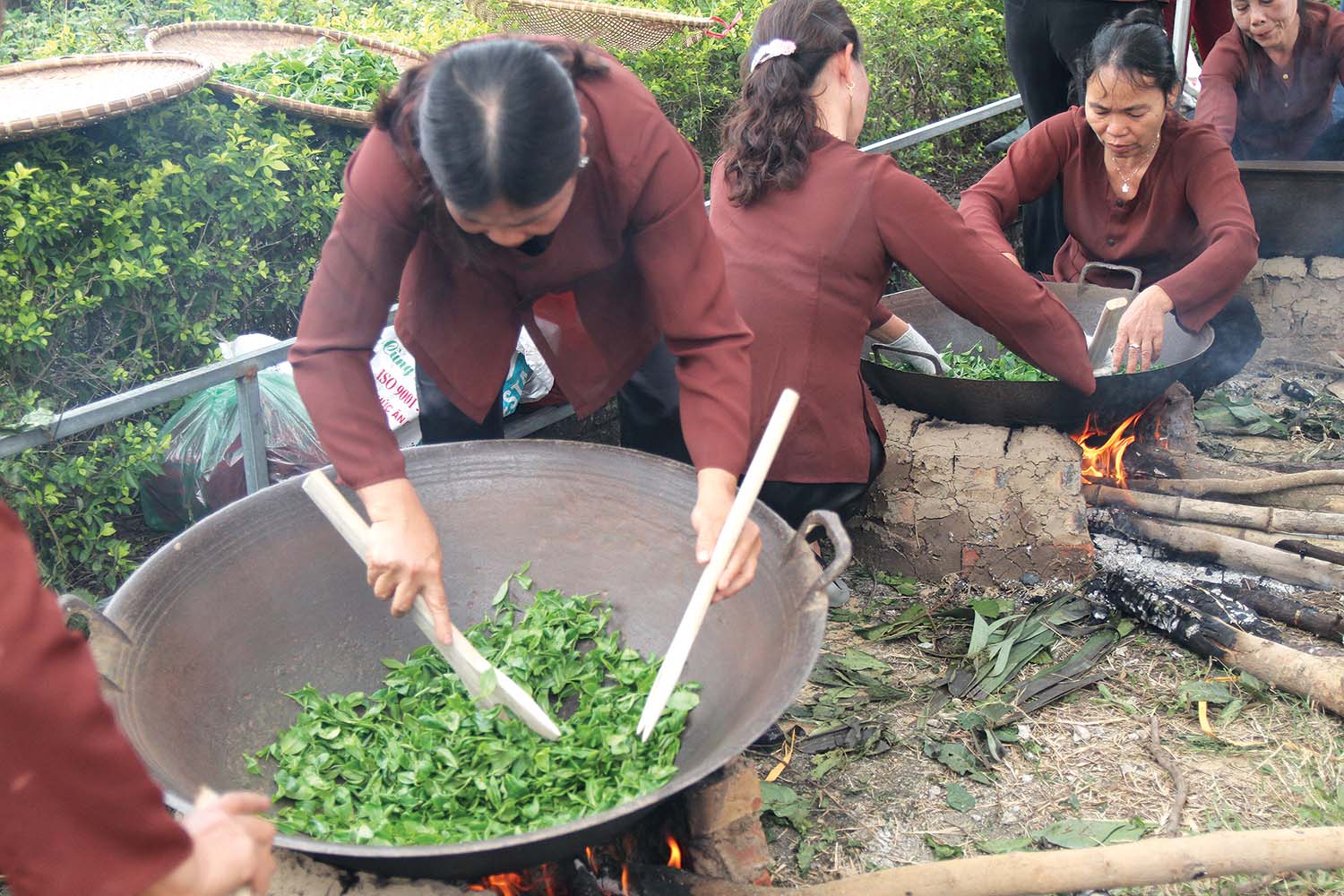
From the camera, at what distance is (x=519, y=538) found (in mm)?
2555

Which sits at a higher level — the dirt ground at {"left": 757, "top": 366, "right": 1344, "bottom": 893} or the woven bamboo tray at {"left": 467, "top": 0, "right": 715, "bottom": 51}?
the woven bamboo tray at {"left": 467, "top": 0, "right": 715, "bottom": 51}

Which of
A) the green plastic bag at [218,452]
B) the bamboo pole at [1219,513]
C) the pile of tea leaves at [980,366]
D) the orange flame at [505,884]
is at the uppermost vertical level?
the pile of tea leaves at [980,366]

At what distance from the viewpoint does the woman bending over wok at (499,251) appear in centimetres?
175

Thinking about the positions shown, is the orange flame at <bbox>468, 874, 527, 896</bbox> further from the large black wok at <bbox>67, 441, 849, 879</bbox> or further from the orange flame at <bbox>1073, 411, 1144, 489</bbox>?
the orange flame at <bbox>1073, 411, 1144, 489</bbox>

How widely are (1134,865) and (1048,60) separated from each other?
400cm

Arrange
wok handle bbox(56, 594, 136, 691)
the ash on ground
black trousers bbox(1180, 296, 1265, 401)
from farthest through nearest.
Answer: black trousers bbox(1180, 296, 1265, 401), the ash on ground, wok handle bbox(56, 594, 136, 691)

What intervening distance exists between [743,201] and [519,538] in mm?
1207

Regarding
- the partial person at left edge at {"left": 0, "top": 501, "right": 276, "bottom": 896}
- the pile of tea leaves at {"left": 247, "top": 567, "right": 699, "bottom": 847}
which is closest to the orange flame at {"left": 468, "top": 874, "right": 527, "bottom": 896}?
the pile of tea leaves at {"left": 247, "top": 567, "right": 699, "bottom": 847}

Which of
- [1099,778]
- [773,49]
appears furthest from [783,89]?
[1099,778]

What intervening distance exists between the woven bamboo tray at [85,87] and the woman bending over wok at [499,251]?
132cm

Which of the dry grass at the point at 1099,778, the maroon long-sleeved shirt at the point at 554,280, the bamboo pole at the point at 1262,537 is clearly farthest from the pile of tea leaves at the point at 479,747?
the bamboo pole at the point at 1262,537

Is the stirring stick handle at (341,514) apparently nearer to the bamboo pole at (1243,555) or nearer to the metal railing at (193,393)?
the metal railing at (193,393)

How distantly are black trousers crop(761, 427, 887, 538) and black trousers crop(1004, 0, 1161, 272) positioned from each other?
A: 1.92 meters

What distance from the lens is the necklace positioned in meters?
3.97
